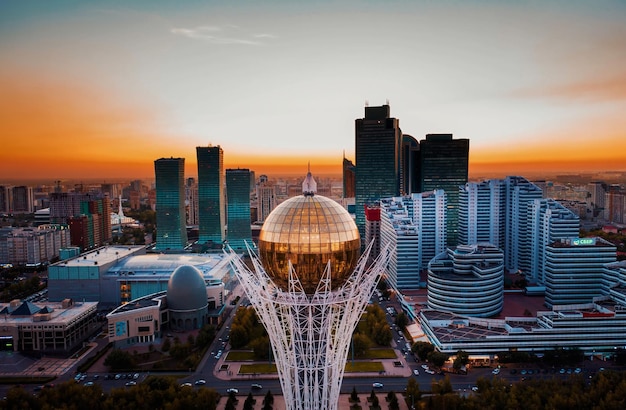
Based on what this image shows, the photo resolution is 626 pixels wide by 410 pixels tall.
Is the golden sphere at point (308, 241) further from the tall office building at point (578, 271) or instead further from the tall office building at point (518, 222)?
the tall office building at point (518, 222)

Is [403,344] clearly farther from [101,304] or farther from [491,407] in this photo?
[101,304]

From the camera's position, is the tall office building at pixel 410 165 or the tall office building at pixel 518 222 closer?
the tall office building at pixel 518 222

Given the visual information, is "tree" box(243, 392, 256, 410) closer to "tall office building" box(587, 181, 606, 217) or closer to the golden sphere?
the golden sphere

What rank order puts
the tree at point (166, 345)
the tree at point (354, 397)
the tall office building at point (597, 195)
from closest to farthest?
the tree at point (354, 397)
the tree at point (166, 345)
the tall office building at point (597, 195)

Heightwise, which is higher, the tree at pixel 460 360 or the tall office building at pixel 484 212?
the tall office building at pixel 484 212

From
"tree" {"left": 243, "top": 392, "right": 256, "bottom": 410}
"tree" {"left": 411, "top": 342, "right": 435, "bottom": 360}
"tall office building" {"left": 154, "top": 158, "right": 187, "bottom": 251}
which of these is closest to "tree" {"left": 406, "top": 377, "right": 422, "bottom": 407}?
"tree" {"left": 411, "top": 342, "right": 435, "bottom": 360}

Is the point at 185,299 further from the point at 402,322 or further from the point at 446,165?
the point at 446,165

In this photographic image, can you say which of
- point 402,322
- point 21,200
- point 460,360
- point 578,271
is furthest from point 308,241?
point 21,200

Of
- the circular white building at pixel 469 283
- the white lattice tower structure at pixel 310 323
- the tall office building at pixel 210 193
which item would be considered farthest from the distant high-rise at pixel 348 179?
the white lattice tower structure at pixel 310 323

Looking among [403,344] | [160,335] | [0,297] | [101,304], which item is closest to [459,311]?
[403,344]
